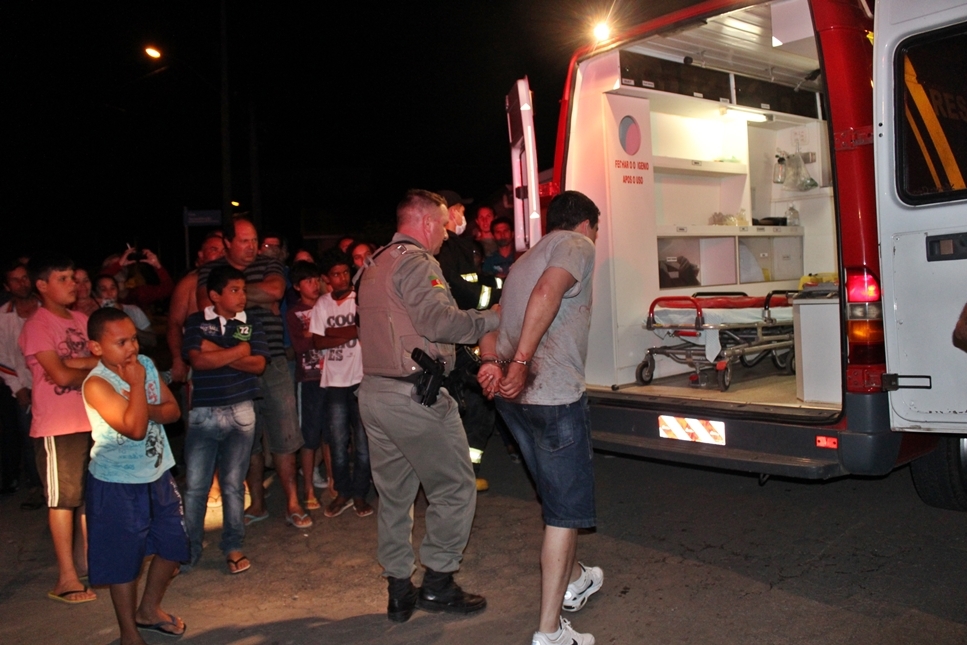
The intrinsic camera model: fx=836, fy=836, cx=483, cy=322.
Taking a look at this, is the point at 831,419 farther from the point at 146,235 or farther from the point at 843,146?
the point at 146,235

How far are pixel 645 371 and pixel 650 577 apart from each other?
206 cm

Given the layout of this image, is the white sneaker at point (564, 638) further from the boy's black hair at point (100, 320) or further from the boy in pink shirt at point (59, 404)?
the boy in pink shirt at point (59, 404)

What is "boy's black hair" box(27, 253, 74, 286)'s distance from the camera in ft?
14.7

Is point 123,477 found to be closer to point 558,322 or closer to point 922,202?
point 558,322

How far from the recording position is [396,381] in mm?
3889

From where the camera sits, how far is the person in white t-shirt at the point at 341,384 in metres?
5.73

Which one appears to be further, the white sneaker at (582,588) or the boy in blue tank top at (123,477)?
the white sneaker at (582,588)

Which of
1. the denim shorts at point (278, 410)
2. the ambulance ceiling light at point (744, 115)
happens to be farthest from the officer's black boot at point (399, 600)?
the ambulance ceiling light at point (744, 115)

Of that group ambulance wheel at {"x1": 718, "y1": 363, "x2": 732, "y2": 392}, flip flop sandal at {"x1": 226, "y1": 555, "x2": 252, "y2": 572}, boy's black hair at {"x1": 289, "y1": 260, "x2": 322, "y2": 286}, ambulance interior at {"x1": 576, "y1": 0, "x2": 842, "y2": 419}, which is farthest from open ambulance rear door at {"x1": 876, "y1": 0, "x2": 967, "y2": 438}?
boy's black hair at {"x1": 289, "y1": 260, "x2": 322, "y2": 286}

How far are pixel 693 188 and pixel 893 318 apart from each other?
402cm

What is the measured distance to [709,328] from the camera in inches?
230

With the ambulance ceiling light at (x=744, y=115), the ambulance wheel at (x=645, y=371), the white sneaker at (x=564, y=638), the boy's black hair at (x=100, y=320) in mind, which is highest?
the ambulance ceiling light at (x=744, y=115)

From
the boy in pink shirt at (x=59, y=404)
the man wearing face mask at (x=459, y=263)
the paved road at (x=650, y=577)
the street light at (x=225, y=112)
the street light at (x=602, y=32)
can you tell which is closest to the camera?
the paved road at (x=650, y=577)

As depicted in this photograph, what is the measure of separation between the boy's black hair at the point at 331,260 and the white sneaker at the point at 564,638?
3.29 m
